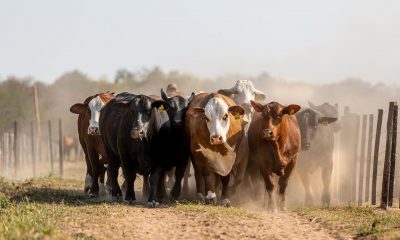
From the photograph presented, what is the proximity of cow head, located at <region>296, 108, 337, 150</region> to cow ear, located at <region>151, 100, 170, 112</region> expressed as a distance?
11.3ft

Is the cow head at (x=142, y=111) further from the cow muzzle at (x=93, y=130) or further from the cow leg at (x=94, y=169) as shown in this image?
the cow leg at (x=94, y=169)

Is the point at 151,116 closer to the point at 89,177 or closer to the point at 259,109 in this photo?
the point at 259,109

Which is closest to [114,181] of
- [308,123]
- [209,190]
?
[209,190]

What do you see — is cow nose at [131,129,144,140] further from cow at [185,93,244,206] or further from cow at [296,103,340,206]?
cow at [296,103,340,206]

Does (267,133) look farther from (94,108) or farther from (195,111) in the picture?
(94,108)

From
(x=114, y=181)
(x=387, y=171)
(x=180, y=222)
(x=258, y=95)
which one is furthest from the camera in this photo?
(x=258, y=95)

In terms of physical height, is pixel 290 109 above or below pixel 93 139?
above

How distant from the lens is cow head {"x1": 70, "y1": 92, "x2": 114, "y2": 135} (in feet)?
50.5

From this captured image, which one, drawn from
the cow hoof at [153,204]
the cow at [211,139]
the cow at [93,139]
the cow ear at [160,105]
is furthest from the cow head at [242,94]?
the cow hoof at [153,204]

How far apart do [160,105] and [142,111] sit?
0.40m

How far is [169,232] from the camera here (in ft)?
35.2

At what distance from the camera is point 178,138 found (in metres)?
14.8

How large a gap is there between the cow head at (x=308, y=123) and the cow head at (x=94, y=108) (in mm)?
4282

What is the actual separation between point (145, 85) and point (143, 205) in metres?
61.2
